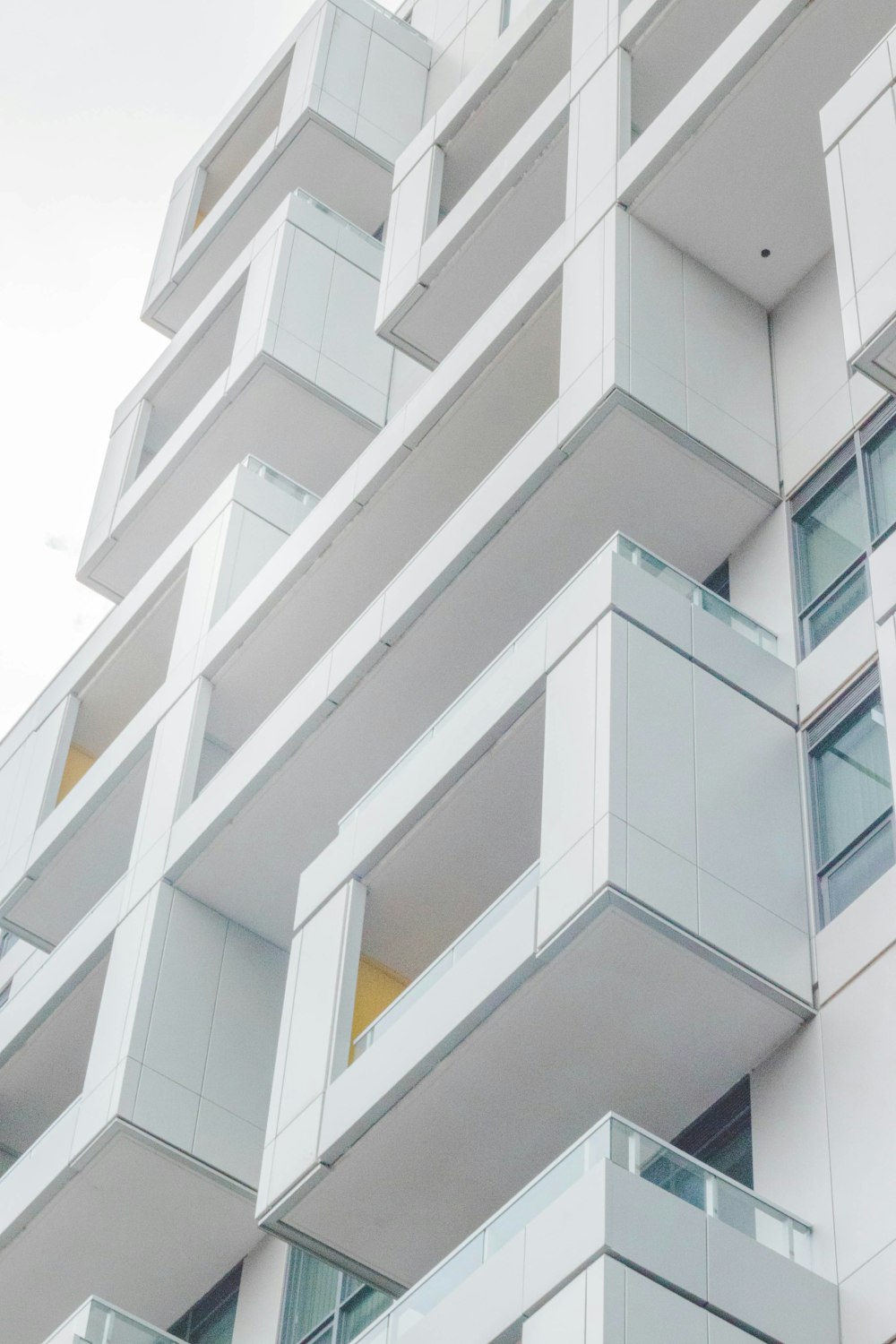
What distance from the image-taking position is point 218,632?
2630cm

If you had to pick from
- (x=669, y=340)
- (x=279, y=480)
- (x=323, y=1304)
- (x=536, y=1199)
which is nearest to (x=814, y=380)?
(x=669, y=340)

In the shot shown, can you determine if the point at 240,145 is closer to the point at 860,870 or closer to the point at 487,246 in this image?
the point at 487,246

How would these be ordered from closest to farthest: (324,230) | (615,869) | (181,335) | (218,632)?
(615,869) < (218,632) < (324,230) < (181,335)

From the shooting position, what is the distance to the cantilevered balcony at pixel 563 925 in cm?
1580

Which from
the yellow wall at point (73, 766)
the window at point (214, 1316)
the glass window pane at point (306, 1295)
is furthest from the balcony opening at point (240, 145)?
the glass window pane at point (306, 1295)

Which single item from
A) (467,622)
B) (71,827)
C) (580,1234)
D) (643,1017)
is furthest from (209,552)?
(580,1234)

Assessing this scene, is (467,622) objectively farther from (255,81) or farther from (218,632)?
(255,81)

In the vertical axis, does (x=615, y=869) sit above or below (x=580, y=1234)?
above

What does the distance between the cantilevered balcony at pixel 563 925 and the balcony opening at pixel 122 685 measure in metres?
10.6

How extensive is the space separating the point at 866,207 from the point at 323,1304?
12.7 meters

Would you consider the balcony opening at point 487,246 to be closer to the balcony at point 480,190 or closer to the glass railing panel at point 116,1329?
the balcony at point 480,190

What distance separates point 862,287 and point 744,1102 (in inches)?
268

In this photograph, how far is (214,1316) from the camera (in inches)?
907

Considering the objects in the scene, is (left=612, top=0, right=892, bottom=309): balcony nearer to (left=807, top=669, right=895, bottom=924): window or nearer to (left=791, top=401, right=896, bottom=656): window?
(left=791, top=401, right=896, bottom=656): window
